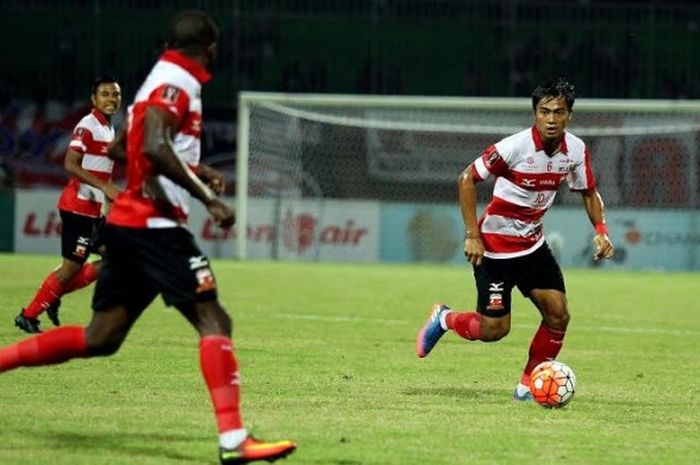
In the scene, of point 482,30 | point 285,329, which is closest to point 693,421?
point 285,329

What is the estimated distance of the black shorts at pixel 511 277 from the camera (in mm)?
9898

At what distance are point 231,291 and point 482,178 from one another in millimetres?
11014

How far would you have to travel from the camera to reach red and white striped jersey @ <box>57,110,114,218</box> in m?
13.4

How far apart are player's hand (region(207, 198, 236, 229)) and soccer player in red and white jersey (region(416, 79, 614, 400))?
3112 millimetres

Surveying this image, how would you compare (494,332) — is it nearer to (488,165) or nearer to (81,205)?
(488,165)

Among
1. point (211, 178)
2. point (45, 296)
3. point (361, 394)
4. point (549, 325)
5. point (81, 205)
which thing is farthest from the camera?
point (81, 205)

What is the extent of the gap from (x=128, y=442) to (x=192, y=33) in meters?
1.98

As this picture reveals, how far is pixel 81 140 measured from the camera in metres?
13.3

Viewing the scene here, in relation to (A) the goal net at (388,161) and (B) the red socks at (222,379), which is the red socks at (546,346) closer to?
(B) the red socks at (222,379)

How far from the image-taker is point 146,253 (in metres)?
6.96

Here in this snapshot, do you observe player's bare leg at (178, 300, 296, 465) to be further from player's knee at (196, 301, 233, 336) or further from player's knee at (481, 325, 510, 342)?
player's knee at (481, 325, 510, 342)

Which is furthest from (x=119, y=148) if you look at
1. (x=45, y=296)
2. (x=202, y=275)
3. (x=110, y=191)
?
(x=45, y=296)

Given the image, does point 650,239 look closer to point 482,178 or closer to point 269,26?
point 269,26

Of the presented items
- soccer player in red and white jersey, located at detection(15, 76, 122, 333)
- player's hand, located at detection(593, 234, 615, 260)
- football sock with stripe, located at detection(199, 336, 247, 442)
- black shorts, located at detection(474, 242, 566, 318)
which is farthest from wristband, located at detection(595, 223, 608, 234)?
soccer player in red and white jersey, located at detection(15, 76, 122, 333)
